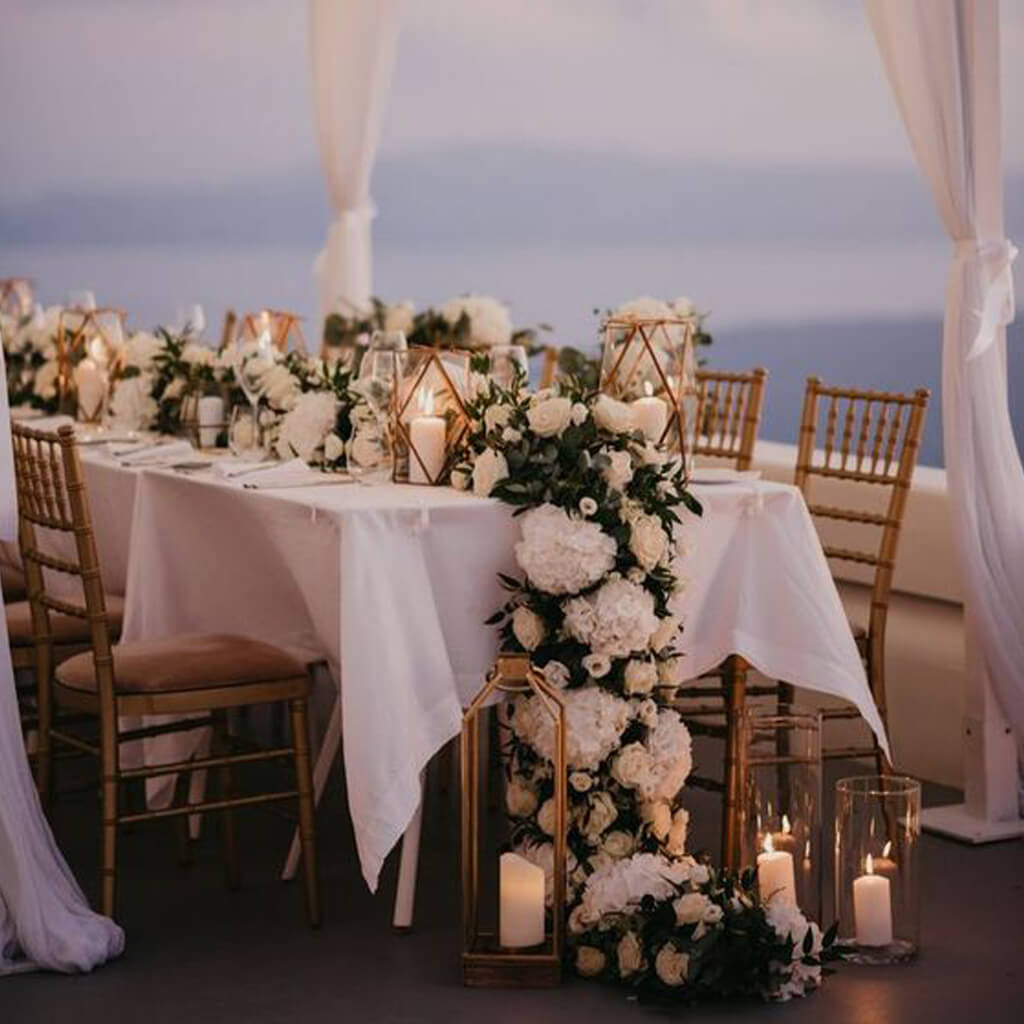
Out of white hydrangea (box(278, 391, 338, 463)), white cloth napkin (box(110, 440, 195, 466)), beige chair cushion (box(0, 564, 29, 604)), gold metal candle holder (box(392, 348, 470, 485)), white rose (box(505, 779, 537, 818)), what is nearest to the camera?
white rose (box(505, 779, 537, 818))

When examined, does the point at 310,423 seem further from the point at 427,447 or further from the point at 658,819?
the point at 658,819

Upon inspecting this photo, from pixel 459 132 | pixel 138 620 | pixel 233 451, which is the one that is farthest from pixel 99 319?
pixel 459 132

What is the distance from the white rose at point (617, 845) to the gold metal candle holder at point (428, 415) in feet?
2.82

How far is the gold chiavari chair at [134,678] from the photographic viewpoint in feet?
14.0

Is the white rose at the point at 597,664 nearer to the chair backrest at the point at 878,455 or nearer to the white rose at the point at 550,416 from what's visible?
the white rose at the point at 550,416

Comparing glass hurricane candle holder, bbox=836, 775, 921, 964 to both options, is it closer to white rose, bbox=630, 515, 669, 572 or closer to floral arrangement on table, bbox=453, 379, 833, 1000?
floral arrangement on table, bbox=453, 379, 833, 1000

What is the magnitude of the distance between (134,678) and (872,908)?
149cm

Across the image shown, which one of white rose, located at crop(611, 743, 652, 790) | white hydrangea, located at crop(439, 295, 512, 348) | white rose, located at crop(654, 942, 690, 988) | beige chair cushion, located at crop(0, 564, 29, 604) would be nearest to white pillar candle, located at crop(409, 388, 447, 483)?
white rose, located at crop(611, 743, 652, 790)

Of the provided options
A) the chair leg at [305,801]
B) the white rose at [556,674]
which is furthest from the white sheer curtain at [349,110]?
the white rose at [556,674]

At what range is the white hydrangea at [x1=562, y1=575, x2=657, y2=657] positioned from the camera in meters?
4.12

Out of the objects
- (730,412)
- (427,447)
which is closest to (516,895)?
(427,447)

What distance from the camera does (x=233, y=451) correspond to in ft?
17.6

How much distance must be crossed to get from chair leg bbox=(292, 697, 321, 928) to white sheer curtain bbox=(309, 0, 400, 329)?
3.19 m

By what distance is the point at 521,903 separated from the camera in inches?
158
